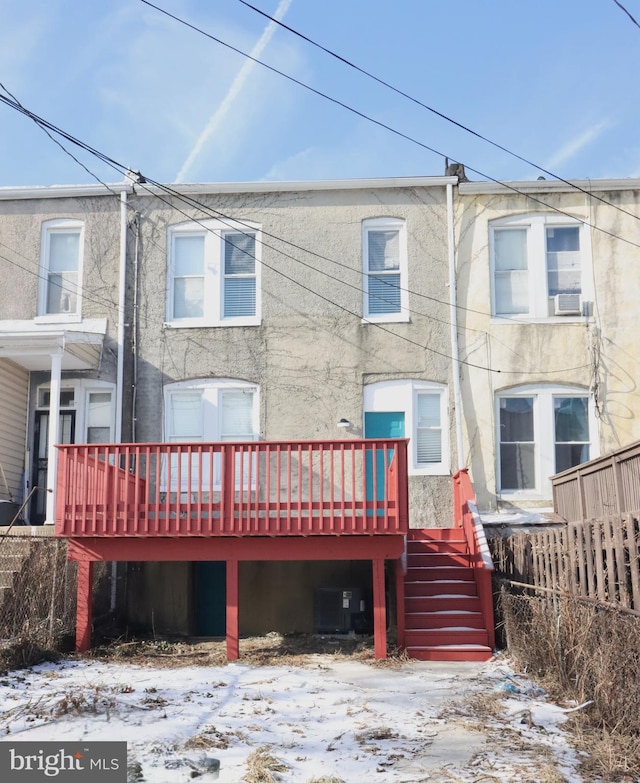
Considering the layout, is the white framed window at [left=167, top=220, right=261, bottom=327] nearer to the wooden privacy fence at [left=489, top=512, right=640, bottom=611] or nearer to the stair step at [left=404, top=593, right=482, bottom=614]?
the stair step at [left=404, top=593, right=482, bottom=614]

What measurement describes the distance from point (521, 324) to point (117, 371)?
6.96 meters

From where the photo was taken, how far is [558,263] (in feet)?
47.7

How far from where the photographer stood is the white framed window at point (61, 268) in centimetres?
1480

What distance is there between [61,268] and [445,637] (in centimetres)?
927

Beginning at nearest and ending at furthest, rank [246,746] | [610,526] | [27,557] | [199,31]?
[246,746] → [610,526] → [199,31] → [27,557]

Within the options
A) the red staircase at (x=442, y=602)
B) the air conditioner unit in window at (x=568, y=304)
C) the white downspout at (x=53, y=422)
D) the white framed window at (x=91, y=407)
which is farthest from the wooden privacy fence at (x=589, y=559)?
the white framed window at (x=91, y=407)

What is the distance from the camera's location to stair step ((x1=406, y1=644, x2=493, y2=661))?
33.7ft

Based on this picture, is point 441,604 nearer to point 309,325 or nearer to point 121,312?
point 309,325

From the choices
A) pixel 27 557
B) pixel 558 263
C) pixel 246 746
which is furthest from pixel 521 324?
pixel 246 746

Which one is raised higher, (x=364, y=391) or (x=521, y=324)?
(x=521, y=324)

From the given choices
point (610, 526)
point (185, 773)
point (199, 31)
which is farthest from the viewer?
point (199, 31)

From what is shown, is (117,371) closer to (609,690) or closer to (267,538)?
(267,538)

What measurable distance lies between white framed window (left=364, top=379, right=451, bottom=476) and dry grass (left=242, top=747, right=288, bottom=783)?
837cm

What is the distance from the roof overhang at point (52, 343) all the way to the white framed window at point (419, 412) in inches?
184
